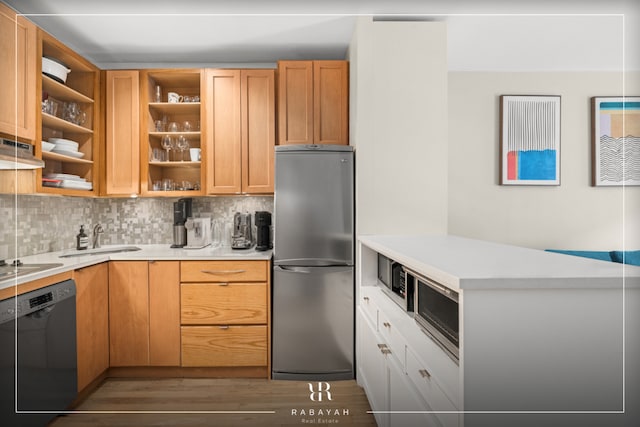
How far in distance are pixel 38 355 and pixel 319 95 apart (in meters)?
2.43

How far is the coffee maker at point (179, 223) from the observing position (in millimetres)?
3016

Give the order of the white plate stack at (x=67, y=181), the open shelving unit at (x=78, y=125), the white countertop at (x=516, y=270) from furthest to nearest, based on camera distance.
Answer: the open shelving unit at (x=78, y=125), the white plate stack at (x=67, y=181), the white countertop at (x=516, y=270)

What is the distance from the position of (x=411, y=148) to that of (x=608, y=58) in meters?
2.24

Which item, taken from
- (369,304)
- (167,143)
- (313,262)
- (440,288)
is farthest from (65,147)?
(440,288)

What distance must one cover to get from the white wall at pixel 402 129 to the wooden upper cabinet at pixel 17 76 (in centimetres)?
208

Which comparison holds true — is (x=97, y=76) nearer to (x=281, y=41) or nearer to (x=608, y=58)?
(x=281, y=41)

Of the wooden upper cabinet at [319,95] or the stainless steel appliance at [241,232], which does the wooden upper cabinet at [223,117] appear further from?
the wooden upper cabinet at [319,95]

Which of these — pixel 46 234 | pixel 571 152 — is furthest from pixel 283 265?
pixel 571 152

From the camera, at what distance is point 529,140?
3311 mm

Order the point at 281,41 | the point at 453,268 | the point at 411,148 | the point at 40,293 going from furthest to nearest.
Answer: the point at 281,41 < the point at 411,148 < the point at 40,293 < the point at 453,268

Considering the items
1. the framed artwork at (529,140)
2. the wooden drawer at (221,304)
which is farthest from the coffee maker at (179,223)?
the framed artwork at (529,140)

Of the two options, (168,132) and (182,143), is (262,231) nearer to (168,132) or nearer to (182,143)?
(182,143)

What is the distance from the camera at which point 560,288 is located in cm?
93

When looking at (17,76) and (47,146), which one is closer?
(17,76)
